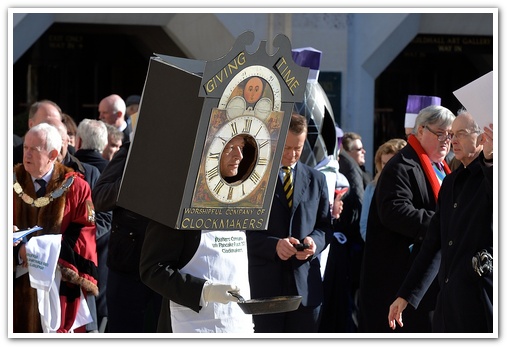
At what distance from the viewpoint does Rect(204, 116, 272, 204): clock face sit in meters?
4.31

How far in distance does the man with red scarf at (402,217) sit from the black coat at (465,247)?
0.95m

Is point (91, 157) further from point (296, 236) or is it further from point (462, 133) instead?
point (462, 133)

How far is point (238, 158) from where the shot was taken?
446cm

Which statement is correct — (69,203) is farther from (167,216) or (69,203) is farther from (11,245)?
(167,216)

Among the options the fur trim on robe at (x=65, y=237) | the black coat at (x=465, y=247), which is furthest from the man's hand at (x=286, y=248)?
the fur trim on robe at (x=65, y=237)

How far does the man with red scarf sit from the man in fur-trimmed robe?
5.69 feet

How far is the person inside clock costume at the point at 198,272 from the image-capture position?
4.36 m

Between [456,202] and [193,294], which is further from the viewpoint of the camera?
[456,202]

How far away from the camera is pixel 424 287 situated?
5383mm

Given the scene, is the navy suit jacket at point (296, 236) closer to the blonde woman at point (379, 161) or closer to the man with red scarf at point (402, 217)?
the man with red scarf at point (402, 217)

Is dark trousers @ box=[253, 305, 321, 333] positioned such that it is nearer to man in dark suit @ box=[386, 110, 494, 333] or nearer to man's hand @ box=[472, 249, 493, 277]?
man in dark suit @ box=[386, 110, 494, 333]

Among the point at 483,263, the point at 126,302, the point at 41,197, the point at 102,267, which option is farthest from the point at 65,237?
the point at 483,263
